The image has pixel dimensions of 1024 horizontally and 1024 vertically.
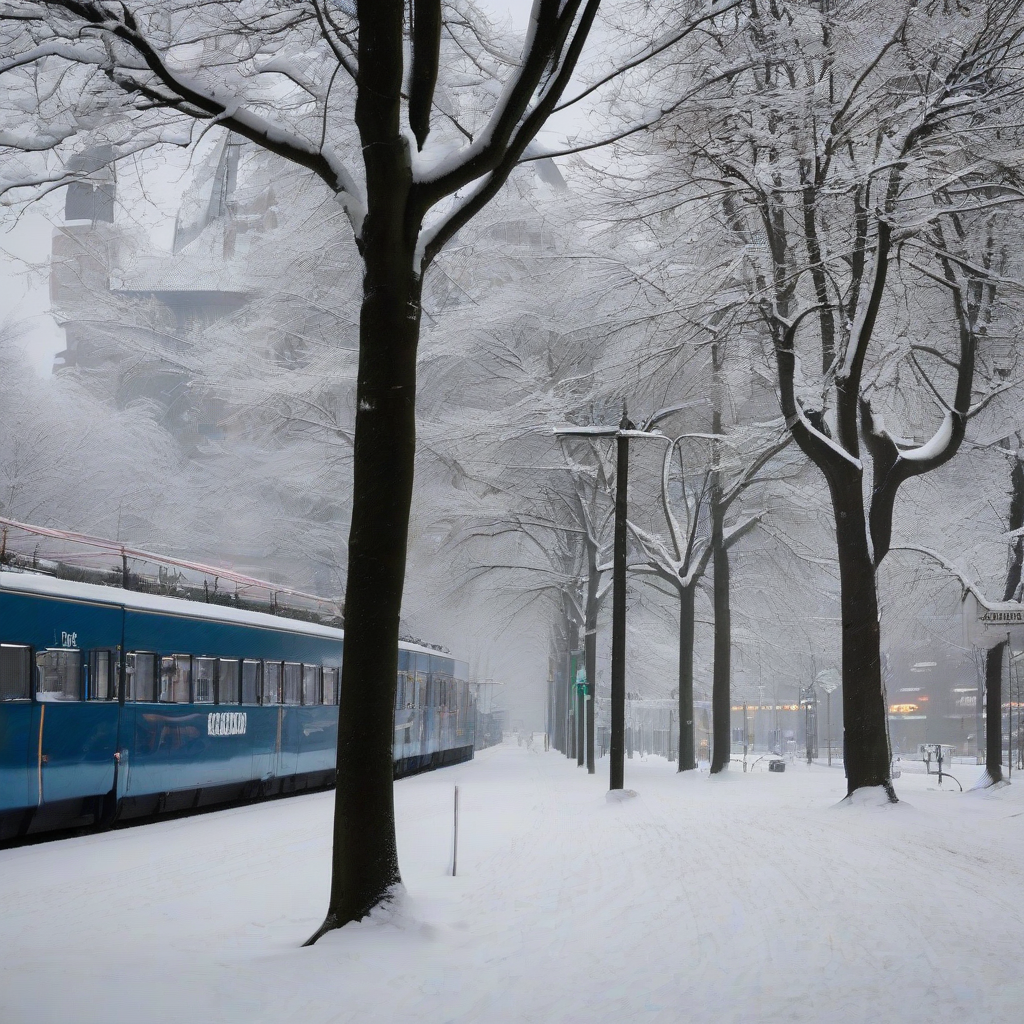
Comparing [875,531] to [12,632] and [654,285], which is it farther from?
[12,632]

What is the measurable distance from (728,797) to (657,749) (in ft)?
164

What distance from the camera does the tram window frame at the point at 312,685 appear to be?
2419 centimetres

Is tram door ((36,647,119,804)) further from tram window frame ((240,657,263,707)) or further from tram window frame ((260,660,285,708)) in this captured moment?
tram window frame ((260,660,285,708))

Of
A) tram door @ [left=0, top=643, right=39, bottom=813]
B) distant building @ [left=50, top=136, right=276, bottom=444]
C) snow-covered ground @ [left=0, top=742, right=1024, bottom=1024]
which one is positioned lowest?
snow-covered ground @ [left=0, top=742, right=1024, bottom=1024]

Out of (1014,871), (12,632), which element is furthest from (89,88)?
(1014,871)

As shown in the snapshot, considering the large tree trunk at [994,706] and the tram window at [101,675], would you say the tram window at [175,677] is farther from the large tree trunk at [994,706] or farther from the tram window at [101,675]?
the large tree trunk at [994,706]

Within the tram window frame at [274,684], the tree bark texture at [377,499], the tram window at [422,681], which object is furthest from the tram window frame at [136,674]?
the tram window at [422,681]

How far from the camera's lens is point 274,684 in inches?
888

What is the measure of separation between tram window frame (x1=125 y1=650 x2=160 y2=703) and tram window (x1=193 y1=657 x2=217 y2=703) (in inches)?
50.2

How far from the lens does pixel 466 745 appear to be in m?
44.0

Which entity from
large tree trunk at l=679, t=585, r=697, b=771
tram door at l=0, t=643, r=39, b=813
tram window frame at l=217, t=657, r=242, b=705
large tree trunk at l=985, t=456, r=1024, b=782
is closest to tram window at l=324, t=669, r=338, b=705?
tram window frame at l=217, t=657, r=242, b=705

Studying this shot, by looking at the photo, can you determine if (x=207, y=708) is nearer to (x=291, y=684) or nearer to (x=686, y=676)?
(x=291, y=684)

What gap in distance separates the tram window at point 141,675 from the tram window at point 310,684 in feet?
20.6

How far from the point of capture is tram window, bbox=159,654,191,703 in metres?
18.2
